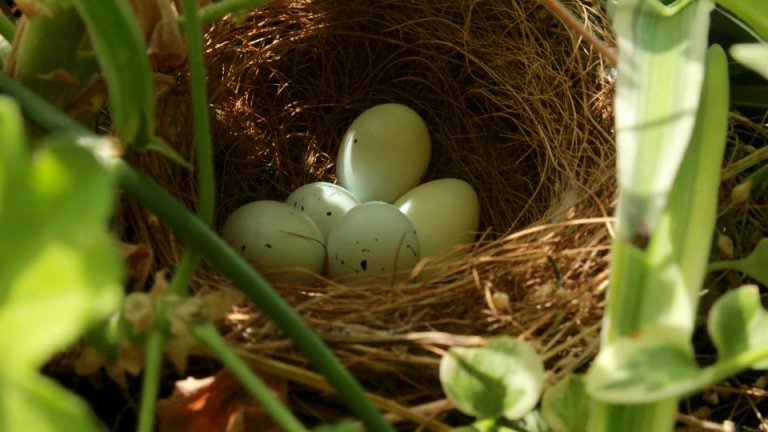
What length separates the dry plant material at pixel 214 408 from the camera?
0.56 meters

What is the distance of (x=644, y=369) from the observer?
461 mm

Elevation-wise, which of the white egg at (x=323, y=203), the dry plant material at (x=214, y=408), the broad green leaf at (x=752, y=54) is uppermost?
the broad green leaf at (x=752, y=54)

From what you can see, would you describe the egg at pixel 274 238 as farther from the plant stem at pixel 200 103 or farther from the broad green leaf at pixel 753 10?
the broad green leaf at pixel 753 10

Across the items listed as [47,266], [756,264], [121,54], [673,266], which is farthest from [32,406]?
[756,264]

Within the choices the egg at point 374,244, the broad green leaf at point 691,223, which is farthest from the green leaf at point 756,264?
the egg at point 374,244

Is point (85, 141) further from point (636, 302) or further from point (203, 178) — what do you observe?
point (636, 302)

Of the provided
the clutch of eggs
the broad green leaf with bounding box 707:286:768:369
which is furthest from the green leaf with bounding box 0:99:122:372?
the clutch of eggs

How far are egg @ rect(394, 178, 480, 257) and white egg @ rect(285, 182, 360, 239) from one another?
0.23 ft

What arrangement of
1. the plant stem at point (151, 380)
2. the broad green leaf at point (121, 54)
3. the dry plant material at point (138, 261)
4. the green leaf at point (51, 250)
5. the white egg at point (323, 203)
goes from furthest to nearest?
the white egg at point (323, 203) → the dry plant material at point (138, 261) → the broad green leaf at point (121, 54) → the plant stem at point (151, 380) → the green leaf at point (51, 250)

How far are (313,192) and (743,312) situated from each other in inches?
23.0

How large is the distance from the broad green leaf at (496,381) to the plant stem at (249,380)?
4.6 inches

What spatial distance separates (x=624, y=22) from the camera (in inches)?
25.5

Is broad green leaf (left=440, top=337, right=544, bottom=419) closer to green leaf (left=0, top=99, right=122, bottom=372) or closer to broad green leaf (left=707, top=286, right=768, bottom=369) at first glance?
broad green leaf (left=707, top=286, right=768, bottom=369)

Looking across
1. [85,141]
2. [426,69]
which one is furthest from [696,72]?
[426,69]
